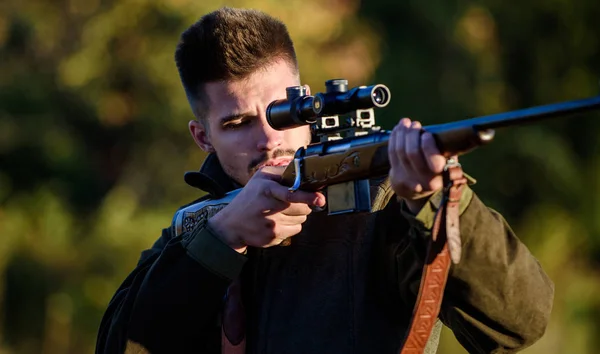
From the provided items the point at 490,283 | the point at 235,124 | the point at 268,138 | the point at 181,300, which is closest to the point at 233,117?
the point at 235,124

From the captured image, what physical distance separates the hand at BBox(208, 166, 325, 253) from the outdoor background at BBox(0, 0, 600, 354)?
24.3 feet

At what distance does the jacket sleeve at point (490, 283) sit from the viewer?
9.20ft

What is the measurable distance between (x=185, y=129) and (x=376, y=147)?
10.8 metres

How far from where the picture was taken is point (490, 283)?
111 inches

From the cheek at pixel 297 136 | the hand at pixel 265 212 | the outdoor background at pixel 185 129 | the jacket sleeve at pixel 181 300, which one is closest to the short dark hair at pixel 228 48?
the cheek at pixel 297 136

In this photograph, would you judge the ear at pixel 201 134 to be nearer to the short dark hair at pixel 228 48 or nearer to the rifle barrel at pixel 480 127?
the short dark hair at pixel 228 48

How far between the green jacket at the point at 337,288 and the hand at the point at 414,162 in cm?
7

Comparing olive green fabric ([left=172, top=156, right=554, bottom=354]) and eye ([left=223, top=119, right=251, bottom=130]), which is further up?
eye ([left=223, top=119, right=251, bottom=130])

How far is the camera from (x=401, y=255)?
3084 millimetres

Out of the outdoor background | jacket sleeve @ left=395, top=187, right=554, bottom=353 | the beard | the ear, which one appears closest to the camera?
jacket sleeve @ left=395, top=187, right=554, bottom=353

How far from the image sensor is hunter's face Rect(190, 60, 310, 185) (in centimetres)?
363

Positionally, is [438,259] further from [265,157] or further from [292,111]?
[265,157]

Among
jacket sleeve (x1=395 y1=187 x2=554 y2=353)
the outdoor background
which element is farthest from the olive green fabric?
the outdoor background

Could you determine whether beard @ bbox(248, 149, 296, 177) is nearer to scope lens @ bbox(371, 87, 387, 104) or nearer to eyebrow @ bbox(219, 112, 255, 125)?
eyebrow @ bbox(219, 112, 255, 125)
